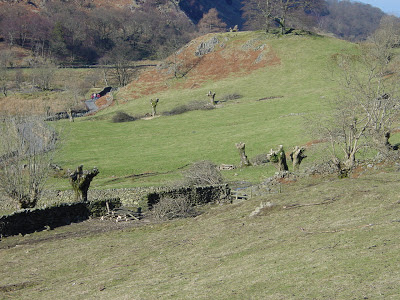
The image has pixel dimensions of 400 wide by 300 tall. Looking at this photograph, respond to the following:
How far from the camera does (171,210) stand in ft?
92.5

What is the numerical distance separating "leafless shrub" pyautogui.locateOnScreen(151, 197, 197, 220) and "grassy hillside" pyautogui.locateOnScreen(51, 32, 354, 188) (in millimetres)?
10055

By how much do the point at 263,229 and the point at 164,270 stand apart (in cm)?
480

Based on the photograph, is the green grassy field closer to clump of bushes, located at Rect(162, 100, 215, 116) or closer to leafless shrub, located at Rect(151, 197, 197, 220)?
leafless shrub, located at Rect(151, 197, 197, 220)

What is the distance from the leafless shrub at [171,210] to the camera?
92.0ft

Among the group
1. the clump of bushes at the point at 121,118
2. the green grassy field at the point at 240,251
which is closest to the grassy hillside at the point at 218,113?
the clump of bushes at the point at 121,118

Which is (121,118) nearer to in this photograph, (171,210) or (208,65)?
(208,65)

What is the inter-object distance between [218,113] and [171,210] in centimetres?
4272

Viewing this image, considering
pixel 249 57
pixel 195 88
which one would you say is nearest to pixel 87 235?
pixel 195 88

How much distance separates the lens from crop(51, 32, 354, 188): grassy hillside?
48250 millimetres

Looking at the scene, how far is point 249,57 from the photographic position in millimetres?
93250

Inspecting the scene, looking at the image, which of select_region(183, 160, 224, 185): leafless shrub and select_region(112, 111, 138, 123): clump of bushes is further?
select_region(112, 111, 138, 123): clump of bushes

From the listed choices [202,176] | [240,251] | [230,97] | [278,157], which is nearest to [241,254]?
[240,251]

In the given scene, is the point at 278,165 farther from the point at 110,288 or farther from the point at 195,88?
the point at 195,88

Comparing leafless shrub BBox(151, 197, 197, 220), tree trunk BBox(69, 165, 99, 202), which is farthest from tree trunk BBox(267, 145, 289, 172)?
tree trunk BBox(69, 165, 99, 202)
